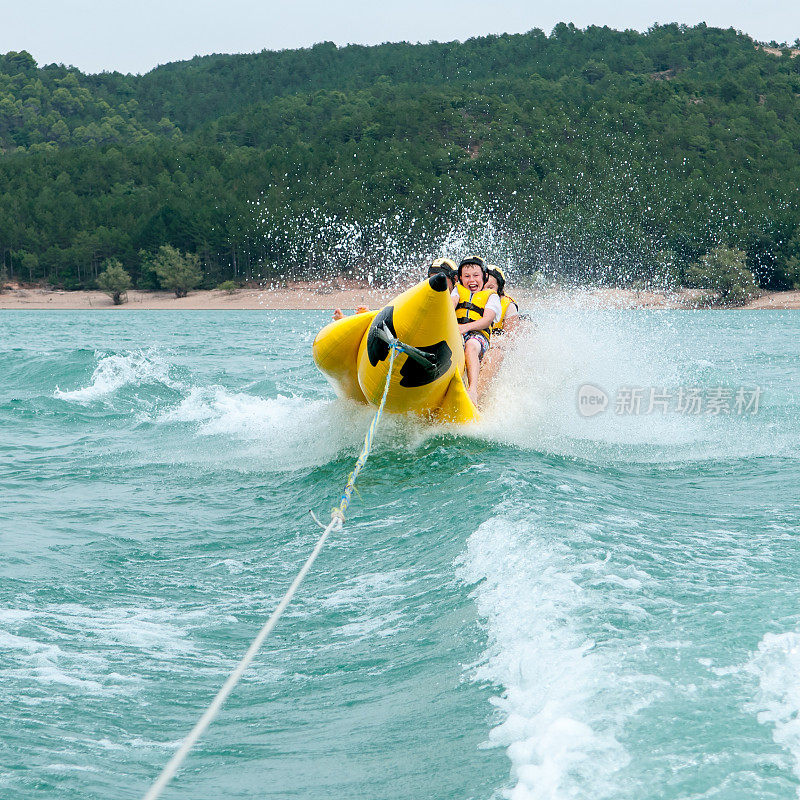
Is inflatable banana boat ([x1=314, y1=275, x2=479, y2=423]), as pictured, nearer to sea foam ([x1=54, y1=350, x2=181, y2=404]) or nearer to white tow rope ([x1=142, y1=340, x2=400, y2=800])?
white tow rope ([x1=142, y1=340, x2=400, y2=800])

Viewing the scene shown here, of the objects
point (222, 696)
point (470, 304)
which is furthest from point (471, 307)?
A: point (222, 696)

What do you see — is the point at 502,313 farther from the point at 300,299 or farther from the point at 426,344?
the point at 300,299

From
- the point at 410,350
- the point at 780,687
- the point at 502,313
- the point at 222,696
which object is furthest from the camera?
the point at 502,313

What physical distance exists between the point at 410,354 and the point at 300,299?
110ft

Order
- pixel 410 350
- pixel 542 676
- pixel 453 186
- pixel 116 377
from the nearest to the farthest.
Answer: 1. pixel 542 676
2. pixel 410 350
3. pixel 116 377
4. pixel 453 186

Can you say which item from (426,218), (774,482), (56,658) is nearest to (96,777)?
(56,658)

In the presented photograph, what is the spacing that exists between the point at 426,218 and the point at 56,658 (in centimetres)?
3582

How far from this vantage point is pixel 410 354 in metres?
5.12

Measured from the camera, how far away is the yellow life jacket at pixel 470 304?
598 cm

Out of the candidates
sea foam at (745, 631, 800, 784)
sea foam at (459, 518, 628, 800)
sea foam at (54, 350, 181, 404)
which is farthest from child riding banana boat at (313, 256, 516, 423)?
sea foam at (54, 350, 181, 404)

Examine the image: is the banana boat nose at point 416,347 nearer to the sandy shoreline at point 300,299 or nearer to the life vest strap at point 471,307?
the life vest strap at point 471,307

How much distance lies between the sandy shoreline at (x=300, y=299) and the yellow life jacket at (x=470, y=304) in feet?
65.7

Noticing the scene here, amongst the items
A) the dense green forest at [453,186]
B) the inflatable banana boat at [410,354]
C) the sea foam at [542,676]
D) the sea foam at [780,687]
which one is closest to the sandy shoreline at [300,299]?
the dense green forest at [453,186]

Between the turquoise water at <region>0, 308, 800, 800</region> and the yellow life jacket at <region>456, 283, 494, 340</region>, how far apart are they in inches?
27.2
